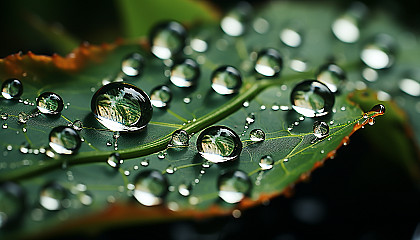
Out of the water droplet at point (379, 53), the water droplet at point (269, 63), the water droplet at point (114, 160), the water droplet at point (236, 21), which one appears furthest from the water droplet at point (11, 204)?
the water droplet at point (379, 53)

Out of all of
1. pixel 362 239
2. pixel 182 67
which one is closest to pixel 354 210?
pixel 362 239

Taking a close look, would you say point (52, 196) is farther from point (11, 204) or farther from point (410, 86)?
point (410, 86)

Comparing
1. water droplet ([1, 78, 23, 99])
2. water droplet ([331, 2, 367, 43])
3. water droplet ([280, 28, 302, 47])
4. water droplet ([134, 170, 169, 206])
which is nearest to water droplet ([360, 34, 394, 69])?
water droplet ([331, 2, 367, 43])

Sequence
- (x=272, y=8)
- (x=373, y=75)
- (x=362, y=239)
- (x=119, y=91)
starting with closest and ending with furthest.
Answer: (x=119, y=91), (x=362, y=239), (x=373, y=75), (x=272, y=8)

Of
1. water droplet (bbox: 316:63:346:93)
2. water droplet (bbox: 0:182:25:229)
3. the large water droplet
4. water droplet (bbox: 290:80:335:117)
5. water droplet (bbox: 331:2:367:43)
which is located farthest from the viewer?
water droplet (bbox: 331:2:367:43)

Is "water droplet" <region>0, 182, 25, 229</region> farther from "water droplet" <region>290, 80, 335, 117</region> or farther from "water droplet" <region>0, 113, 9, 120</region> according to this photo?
"water droplet" <region>290, 80, 335, 117</region>

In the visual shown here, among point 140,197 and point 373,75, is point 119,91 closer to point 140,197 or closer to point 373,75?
point 140,197
